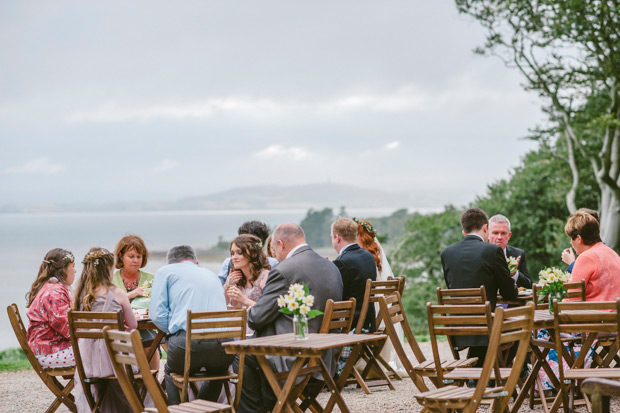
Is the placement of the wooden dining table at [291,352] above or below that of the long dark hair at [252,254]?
below

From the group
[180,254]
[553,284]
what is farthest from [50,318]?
[553,284]

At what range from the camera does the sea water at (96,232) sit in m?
73.4

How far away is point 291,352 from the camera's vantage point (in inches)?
192

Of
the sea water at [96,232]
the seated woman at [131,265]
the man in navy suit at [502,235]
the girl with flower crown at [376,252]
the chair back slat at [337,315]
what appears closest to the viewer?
the chair back slat at [337,315]

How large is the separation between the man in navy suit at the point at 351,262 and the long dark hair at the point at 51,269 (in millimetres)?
2806

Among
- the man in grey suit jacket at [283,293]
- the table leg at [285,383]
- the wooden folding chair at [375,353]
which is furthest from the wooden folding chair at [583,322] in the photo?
the wooden folding chair at [375,353]

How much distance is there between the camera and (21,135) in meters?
140

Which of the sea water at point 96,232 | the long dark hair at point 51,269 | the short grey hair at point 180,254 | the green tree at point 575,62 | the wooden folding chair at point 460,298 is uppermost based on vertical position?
the green tree at point 575,62

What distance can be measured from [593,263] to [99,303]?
4369mm

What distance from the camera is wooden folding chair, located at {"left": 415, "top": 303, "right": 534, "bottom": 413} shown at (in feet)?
15.3

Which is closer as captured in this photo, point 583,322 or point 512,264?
point 583,322

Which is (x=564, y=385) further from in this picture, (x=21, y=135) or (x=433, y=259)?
(x=21, y=135)

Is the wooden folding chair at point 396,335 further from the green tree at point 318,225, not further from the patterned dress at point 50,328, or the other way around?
the green tree at point 318,225

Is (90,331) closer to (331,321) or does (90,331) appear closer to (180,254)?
(180,254)
